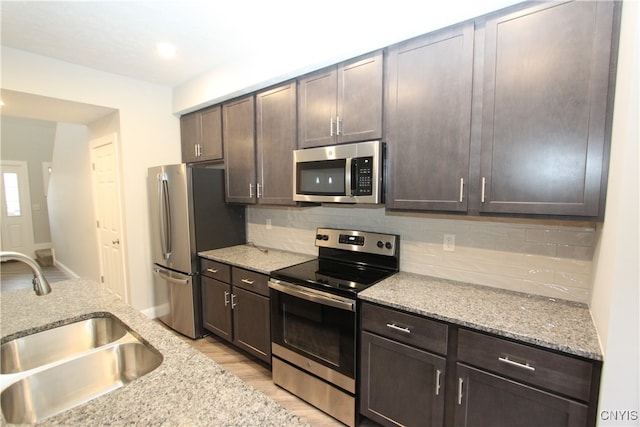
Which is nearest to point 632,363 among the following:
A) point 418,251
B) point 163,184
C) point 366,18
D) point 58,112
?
point 418,251

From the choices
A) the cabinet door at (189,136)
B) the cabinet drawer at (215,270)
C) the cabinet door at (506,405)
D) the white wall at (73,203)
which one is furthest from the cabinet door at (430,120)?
the white wall at (73,203)

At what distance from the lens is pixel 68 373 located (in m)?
1.07

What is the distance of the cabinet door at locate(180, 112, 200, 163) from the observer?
3287 millimetres

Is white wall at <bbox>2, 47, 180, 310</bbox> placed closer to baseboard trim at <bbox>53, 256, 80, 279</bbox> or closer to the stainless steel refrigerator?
the stainless steel refrigerator

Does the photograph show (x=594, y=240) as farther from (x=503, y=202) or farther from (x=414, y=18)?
(x=414, y=18)

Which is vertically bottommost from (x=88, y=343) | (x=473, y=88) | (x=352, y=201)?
(x=88, y=343)

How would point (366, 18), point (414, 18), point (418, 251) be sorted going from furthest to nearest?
point (418, 251)
point (366, 18)
point (414, 18)

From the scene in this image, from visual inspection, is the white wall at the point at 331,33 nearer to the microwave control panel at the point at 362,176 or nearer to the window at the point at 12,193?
the microwave control panel at the point at 362,176

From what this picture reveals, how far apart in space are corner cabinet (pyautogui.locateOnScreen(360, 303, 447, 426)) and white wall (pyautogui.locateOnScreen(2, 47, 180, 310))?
2753 mm

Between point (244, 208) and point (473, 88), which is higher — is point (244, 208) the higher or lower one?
the lower one

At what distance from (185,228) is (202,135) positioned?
3.48 ft

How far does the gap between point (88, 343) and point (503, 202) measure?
213cm

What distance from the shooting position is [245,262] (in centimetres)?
255

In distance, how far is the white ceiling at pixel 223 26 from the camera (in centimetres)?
173
